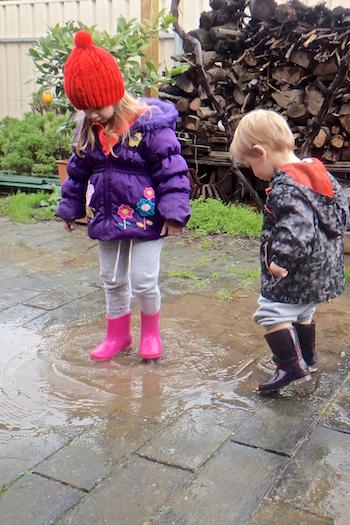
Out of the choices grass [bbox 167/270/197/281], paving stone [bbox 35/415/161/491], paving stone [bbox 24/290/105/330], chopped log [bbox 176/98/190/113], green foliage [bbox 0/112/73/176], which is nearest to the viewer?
paving stone [bbox 35/415/161/491]

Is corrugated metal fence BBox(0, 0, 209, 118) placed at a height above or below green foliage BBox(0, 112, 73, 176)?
above

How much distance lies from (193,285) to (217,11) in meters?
3.58

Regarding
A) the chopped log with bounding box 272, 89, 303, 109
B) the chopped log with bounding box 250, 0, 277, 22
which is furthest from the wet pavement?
the chopped log with bounding box 250, 0, 277, 22

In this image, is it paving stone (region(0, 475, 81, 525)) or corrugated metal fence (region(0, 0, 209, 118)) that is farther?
corrugated metal fence (region(0, 0, 209, 118))

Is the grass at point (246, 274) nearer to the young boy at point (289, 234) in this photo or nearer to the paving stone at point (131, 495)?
the young boy at point (289, 234)

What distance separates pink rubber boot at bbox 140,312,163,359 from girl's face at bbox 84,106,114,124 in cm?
98

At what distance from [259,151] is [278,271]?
507 mm

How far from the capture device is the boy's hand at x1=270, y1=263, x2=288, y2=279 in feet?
8.34

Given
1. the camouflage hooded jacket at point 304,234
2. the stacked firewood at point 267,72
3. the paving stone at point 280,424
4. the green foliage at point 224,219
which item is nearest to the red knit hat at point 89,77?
the camouflage hooded jacket at point 304,234

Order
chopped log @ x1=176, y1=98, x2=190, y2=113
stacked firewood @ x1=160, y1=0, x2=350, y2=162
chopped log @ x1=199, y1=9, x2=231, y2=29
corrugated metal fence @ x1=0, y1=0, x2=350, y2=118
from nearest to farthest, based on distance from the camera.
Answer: stacked firewood @ x1=160, y1=0, x2=350, y2=162 → chopped log @ x1=199, y1=9, x2=231, y2=29 → chopped log @ x1=176, y1=98, x2=190, y2=113 → corrugated metal fence @ x1=0, y1=0, x2=350, y2=118

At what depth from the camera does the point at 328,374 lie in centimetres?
291

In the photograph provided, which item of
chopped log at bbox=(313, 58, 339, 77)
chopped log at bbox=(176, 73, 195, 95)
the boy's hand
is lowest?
the boy's hand

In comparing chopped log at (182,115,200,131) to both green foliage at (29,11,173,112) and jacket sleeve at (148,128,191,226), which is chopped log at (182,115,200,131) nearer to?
green foliage at (29,11,173,112)

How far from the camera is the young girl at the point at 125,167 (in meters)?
2.73
